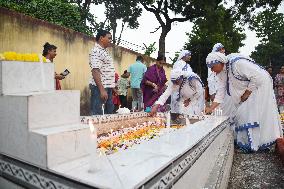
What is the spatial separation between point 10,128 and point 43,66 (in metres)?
0.54

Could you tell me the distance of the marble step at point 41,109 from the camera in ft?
5.15

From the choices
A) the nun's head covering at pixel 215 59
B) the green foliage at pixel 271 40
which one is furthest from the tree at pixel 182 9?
the green foliage at pixel 271 40

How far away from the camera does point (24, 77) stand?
200 centimetres

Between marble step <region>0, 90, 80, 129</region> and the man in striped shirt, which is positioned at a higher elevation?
the man in striped shirt

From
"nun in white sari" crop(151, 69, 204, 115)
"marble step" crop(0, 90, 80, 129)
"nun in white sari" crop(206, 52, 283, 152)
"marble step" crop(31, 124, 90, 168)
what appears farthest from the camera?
"nun in white sari" crop(151, 69, 204, 115)

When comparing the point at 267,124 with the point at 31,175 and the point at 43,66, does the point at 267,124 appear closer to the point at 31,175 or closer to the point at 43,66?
the point at 43,66

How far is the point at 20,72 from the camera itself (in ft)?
6.51

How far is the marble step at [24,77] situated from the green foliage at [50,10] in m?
7.94

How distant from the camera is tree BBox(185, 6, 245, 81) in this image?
54.6 ft

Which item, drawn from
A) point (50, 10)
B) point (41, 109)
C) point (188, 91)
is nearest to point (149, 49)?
point (50, 10)

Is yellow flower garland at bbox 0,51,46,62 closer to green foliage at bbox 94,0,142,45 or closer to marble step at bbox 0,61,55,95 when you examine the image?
marble step at bbox 0,61,55,95

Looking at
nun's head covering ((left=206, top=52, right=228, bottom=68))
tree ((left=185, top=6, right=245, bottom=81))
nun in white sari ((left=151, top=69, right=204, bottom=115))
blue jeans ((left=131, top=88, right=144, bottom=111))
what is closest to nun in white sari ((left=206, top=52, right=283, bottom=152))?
nun's head covering ((left=206, top=52, right=228, bottom=68))

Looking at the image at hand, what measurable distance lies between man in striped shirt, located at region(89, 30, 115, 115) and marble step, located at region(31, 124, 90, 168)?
3222 millimetres

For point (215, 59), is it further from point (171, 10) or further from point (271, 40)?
point (271, 40)
